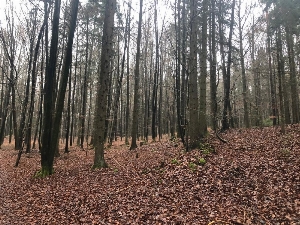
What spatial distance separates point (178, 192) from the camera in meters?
7.85

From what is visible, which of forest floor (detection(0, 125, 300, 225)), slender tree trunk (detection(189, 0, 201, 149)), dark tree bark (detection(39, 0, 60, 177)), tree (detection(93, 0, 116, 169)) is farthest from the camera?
slender tree trunk (detection(189, 0, 201, 149))

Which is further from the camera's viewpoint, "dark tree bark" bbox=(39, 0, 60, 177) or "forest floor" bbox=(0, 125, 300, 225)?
"dark tree bark" bbox=(39, 0, 60, 177)

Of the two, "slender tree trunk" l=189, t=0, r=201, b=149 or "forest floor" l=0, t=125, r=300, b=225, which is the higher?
"slender tree trunk" l=189, t=0, r=201, b=149

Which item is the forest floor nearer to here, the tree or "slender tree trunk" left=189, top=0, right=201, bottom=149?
the tree

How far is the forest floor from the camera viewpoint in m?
6.28

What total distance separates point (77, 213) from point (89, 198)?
0.98 m

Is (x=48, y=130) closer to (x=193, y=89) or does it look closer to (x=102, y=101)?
(x=102, y=101)

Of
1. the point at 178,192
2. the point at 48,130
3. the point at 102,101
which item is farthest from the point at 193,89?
the point at 48,130

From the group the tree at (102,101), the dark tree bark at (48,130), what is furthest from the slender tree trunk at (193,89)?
the dark tree bark at (48,130)

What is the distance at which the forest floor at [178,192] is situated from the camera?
628 centimetres

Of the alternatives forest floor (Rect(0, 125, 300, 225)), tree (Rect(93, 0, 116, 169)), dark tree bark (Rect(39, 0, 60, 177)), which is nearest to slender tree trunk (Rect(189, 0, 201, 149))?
forest floor (Rect(0, 125, 300, 225))

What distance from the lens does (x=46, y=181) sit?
10.6 metres

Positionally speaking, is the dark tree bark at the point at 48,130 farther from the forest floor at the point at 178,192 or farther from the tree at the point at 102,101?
the tree at the point at 102,101

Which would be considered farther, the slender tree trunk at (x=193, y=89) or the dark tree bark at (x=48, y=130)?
the slender tree trunk at (x=193, y=89)
